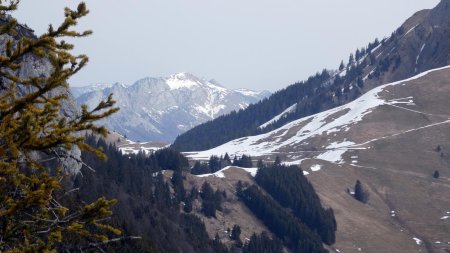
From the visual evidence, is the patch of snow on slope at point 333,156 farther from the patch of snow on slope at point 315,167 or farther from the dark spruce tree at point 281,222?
the dark spruce tree at point 281,222

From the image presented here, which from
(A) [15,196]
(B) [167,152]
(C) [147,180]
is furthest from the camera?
(B) [167,152]

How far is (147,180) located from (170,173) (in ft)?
68.3

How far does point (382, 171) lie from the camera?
541ft

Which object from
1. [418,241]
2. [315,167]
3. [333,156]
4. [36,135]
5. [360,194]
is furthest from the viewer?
[333,156]

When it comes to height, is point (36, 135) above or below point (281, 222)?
above

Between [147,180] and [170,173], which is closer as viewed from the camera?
[147,180]

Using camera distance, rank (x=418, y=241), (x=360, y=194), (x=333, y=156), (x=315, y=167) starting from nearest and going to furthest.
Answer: (x=418, y=241) → (x=360, y=194) → (x=315, y=167) → (x=333, y=156)

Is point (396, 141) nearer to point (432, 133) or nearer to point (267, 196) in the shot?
point (432, 133)

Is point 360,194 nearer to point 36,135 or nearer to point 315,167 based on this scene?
point 315,167

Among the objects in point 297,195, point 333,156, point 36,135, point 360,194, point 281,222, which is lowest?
point 281,222

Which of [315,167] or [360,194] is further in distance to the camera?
[315,167]

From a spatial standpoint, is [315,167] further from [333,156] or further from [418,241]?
[418,241]

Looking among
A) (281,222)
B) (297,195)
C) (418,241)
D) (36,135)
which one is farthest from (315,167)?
(36,135)

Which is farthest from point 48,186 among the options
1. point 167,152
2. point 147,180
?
point 167,152
